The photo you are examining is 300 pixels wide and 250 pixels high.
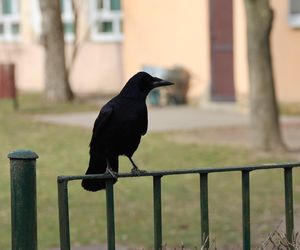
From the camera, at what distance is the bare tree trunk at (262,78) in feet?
40.0

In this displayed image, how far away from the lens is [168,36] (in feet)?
68.3

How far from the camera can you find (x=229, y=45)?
19.0 meters

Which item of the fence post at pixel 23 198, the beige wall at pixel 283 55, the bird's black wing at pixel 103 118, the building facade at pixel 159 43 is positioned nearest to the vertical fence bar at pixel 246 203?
the bird's black wing at pixel 103 118

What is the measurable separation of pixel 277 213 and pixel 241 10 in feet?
31.7

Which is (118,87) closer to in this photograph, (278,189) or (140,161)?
(140,161)

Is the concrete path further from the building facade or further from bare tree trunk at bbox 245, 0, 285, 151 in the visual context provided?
bare tree trunk at bbox 245, 0, 285, 151

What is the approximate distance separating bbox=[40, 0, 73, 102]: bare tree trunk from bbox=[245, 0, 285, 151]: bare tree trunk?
911cm

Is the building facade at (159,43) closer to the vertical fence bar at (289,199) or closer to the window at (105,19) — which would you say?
the window at (105,19)

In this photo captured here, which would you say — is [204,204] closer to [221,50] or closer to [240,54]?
[240,54]

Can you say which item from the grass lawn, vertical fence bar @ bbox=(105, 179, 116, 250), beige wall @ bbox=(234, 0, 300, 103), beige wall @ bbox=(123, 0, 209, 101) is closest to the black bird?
vertical fence bar @ bbox=(105, 179, 116, 250)

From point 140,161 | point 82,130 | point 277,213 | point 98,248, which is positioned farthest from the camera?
point 82,130

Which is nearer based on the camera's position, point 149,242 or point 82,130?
point 149,242

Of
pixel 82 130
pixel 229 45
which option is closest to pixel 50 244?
pixel 82 130

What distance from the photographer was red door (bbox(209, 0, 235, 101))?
18969mm
